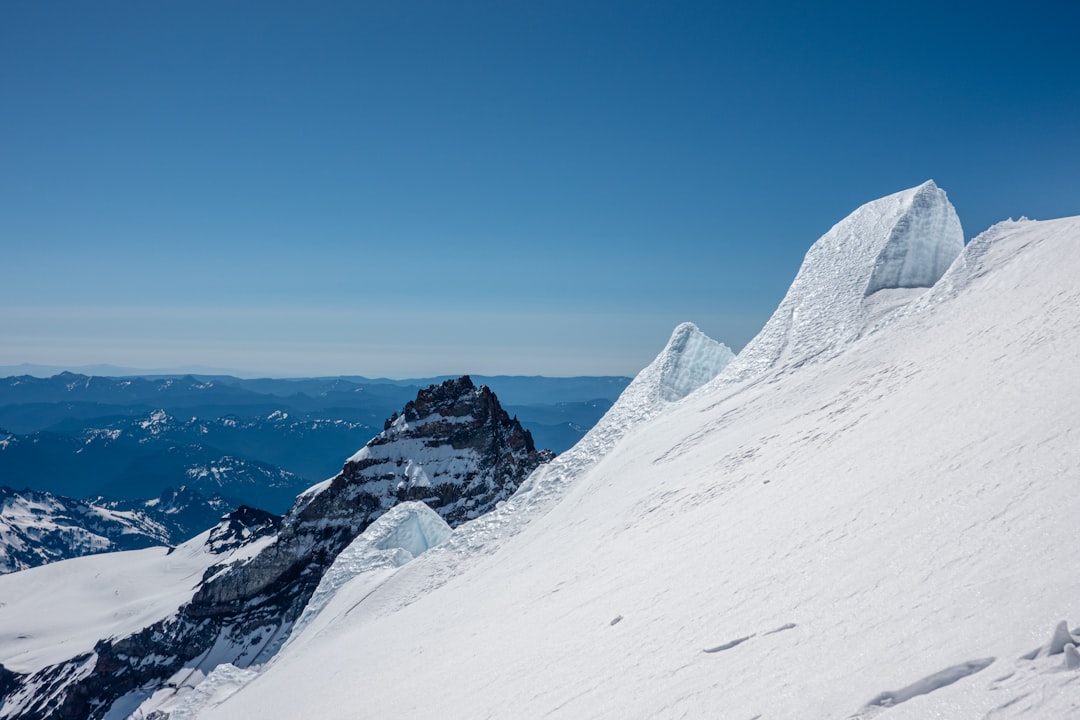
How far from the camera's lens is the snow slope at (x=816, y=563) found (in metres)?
6.23

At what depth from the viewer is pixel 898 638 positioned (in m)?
6.53

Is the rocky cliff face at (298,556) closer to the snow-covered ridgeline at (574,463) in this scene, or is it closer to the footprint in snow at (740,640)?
the snow-covered ridgeline at (574,463)

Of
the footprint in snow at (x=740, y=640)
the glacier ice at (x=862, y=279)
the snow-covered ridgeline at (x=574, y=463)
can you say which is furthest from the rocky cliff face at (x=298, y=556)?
the footprint in snow at (x=740, y=640)

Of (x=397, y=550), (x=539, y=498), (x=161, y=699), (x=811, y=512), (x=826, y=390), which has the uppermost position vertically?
(x=826, y=390)

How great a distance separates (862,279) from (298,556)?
90.9 meters

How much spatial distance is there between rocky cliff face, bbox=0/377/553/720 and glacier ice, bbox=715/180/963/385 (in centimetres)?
6611

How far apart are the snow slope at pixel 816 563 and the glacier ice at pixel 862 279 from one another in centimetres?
133

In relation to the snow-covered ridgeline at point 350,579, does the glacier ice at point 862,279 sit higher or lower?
higher

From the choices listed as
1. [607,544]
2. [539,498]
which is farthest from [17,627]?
[607,544]

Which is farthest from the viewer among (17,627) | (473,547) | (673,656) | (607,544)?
(17,627)

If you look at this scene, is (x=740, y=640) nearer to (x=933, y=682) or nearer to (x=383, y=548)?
(x=933, y=682)

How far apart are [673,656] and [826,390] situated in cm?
1279

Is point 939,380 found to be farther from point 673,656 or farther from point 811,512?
point 673,656

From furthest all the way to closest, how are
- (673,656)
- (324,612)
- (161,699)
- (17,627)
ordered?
1. (17,627)
2. (161,699)
3. (324,612)
4. (673,656)
